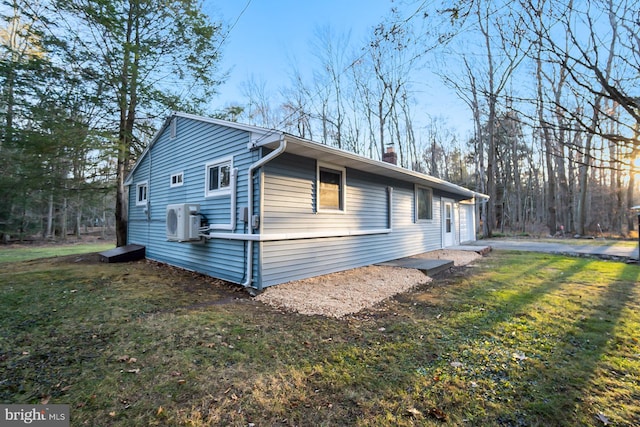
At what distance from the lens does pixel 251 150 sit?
530 cm

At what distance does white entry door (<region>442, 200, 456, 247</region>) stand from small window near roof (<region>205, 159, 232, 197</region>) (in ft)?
30.0

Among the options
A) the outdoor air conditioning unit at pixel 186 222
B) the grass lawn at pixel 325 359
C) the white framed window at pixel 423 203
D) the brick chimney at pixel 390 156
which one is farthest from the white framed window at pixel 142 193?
the white framed window at pixel 423 203

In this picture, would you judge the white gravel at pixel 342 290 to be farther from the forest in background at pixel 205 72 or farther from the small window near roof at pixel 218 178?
the forest in background at pixel 205 72

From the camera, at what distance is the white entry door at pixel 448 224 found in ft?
38.7

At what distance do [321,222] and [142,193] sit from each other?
668 cm

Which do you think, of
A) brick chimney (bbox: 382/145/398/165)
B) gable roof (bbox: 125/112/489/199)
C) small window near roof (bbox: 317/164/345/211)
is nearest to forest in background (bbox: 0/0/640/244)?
gable roof (bbox: 125/112/489/199)

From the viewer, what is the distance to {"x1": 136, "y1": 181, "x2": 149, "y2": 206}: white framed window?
9.00 metres

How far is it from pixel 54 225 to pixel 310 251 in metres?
23.9

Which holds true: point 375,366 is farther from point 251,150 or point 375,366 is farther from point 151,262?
point 151,262

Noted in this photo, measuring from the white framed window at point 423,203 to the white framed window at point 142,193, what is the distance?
28.6 ft

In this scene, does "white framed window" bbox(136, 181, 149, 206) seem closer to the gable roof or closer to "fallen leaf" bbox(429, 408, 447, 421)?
the gable roof

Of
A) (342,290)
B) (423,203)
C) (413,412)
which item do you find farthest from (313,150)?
(423,203)

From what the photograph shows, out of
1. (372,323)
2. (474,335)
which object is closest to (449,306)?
(474,335)

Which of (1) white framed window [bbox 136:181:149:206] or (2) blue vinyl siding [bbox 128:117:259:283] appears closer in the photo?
(2) blue vinyl siding [bbox 128:117:259:283]
